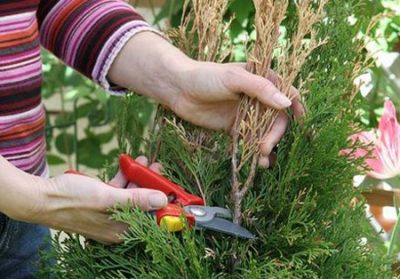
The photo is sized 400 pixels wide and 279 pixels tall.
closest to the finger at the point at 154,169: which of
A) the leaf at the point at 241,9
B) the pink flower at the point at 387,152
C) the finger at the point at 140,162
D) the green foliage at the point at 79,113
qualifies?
the finger at the point at 140,162

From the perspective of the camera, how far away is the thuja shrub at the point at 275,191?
925 mm

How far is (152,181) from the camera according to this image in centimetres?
101

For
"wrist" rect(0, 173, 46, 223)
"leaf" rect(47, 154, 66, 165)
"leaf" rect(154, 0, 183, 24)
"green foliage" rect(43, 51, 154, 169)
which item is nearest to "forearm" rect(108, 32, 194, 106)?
"wrist" rect(0, 173, 46, 223)

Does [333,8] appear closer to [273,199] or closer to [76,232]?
[273,199]

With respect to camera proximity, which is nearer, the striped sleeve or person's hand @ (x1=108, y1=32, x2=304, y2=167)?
person's hand @ (x1=108, y1=32, x2=304, y2=167)

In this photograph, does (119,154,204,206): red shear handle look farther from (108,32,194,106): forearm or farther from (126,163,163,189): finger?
(108,32,194,106): forearm

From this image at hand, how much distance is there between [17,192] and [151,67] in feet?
0.91

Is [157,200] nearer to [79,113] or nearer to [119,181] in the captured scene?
[119,181]

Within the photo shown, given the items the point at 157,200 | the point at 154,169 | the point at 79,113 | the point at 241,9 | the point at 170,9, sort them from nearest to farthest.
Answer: the point at 157,200 < the point at 154,169 < the point at 241,9 < the point at 170,9 < the point at 79,113

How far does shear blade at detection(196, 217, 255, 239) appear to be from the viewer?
927 mm

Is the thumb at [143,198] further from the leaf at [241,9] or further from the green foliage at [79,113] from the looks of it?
the green foliage at [79,113]

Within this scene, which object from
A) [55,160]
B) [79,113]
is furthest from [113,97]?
[55,160]

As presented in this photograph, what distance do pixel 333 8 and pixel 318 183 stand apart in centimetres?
24

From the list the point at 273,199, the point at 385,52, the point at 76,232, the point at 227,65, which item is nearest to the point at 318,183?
the point at 273,199
